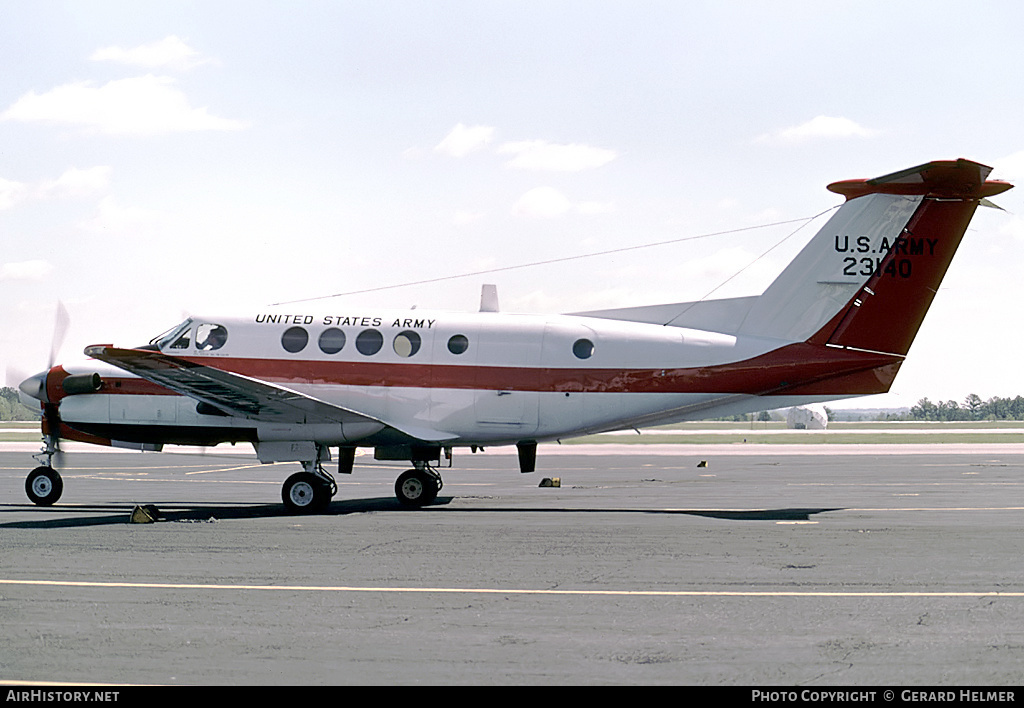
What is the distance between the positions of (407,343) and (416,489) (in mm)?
3395

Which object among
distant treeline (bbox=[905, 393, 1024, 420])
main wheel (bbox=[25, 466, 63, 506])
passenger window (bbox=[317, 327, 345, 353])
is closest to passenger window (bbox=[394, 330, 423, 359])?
passenger window (bbox=[317, 327, 345, 353])

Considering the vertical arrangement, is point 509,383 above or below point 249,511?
above

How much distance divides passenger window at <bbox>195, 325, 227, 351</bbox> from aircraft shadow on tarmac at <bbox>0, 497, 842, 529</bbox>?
3459 millimetres

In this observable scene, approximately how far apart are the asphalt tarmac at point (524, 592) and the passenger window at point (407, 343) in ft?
10.9

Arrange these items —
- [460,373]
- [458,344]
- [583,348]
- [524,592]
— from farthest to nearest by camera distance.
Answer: [458,344] < [460,373] < [583,348] < [524,592]

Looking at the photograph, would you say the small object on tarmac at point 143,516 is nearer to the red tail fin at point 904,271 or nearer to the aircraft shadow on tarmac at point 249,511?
the aircraft shadow on tarmac at point 249,511

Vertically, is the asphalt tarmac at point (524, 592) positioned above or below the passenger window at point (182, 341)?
below

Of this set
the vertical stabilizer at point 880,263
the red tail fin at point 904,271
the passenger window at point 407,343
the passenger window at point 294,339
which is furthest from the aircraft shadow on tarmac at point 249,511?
the vertical stabilizer at point 880,263

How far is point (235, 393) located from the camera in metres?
19.1

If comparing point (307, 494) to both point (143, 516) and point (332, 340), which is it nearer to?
point (143, 516)

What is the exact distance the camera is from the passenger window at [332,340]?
2092cm

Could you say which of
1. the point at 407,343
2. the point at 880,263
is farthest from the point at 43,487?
the point at 880,263

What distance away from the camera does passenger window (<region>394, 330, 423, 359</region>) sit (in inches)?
819
